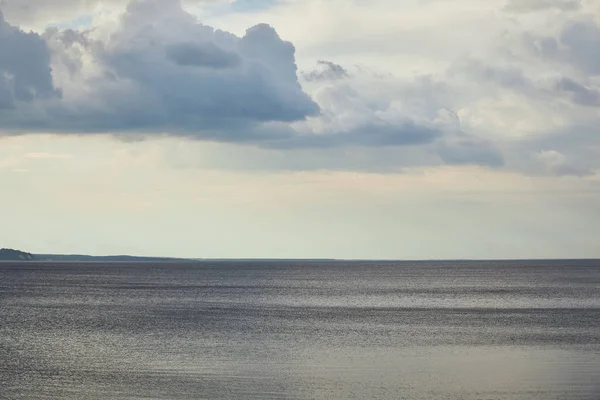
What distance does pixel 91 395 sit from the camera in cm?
4509

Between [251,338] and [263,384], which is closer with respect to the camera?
[263,384]

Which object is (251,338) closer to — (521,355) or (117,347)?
(117,347)

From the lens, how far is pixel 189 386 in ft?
155

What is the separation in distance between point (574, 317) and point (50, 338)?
190 ft

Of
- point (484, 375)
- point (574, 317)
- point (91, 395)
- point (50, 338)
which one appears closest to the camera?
point (91, 395)

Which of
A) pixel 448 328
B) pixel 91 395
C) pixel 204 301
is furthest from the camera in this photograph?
pixel 204 301

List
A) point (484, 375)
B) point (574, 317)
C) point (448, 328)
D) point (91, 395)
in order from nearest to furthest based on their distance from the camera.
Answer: point (91, 395) → point (484, 375) → point (448, 328) → point (574, 317)

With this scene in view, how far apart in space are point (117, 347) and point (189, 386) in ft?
65.8

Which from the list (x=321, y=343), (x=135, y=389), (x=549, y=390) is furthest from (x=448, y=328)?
(x=135, y=389)

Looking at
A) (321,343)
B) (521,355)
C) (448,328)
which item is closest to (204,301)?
(448,328)

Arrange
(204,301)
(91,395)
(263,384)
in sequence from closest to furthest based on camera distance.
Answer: (91,395)
(263,384)
(204,301)

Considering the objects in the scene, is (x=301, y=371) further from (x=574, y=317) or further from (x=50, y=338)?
(x=574, y=317)

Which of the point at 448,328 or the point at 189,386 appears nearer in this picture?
the point at 189,386

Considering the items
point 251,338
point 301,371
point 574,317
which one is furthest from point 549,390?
point 574,317
